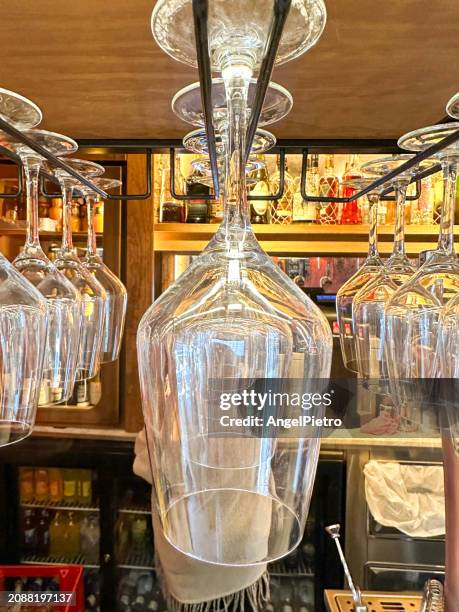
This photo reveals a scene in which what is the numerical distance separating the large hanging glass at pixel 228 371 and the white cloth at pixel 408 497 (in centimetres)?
134

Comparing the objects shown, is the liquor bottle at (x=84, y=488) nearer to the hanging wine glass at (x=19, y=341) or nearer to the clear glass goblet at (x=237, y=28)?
the hanging wine glass at (x=19, y=341)

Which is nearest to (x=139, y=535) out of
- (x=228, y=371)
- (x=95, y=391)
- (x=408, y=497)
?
(x=95, y=391)

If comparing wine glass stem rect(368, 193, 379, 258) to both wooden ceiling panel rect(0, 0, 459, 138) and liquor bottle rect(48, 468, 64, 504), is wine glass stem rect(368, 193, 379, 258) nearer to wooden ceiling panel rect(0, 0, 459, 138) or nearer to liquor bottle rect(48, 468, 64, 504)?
wooden ceiling panel rect(0, 0, 459, 138)

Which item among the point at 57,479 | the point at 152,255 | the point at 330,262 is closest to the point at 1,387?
the point at 152,255

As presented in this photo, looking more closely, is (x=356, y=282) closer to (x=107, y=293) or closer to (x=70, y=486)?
(x=107, y=293)

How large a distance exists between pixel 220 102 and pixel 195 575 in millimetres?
1455

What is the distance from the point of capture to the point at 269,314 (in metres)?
0.29

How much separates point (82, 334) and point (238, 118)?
0.41m

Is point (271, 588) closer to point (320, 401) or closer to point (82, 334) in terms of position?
point (82, 334)

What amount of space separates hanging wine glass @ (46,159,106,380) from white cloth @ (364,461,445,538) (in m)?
1.26

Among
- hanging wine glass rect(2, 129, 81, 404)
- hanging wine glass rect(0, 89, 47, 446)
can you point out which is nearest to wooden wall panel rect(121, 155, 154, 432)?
hanging wine glass rect(2, 129, 81, 404)

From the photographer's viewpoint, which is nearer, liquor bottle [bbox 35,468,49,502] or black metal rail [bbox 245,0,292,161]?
black metal rail [bbox 245,0,292,161]

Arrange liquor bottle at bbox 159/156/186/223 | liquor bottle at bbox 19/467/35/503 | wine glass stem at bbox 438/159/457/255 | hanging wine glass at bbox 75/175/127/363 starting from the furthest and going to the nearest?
liquor bottle at bbox 19/467/35/503 < liquor bottle at bbox 159/156/186/223 < hanging wine glass at bbox 75/175/127/363 < wine glass stem at bbox 438/159/457/255

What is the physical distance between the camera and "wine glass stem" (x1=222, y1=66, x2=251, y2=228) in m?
0.27
